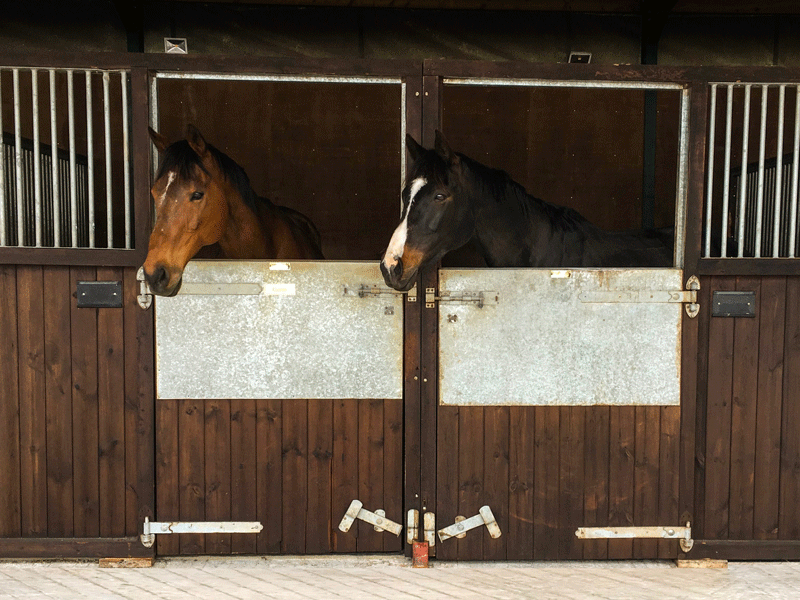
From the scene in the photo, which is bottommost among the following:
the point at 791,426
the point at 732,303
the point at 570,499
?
the point at 570,499

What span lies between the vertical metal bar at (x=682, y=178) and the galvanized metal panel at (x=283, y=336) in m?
1.24

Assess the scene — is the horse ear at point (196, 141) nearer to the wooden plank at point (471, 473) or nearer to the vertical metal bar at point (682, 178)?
the wooden plank at point (471, 473)

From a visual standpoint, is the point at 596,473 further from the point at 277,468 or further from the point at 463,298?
the point at 277,468

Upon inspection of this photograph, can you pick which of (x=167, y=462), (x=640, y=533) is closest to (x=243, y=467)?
(x=167, y=462)

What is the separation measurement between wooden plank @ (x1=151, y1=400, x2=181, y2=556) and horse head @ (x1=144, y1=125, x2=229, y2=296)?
0.61 m

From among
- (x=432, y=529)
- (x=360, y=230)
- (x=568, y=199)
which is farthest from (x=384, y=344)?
(x=568, y=199)

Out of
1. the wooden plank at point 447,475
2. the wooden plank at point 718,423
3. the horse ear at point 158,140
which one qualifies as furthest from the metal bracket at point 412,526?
the horse ear at point 158,140

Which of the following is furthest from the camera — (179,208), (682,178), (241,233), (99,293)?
(241,233)

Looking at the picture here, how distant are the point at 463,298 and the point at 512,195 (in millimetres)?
649

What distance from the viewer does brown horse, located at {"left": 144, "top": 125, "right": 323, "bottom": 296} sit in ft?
7.80

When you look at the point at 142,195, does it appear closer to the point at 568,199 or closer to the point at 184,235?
the point at 184,235

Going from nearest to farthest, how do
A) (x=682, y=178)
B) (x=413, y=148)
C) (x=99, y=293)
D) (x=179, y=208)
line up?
(x=179, y=208) → (x=413, y=148) → (x=99, y=293) → (x=682, y=178)

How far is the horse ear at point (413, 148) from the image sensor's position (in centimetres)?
256

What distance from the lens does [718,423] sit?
2.81m
